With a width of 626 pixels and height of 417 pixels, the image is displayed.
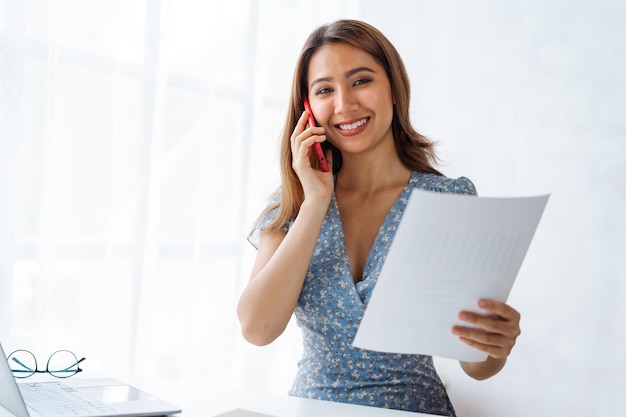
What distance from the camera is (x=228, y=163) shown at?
2514 millimetres

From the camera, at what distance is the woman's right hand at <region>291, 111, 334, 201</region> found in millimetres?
1589

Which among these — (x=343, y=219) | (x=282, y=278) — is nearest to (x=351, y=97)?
(x=343, y=219)

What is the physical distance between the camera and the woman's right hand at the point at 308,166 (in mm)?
1589

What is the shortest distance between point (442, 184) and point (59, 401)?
1.02m

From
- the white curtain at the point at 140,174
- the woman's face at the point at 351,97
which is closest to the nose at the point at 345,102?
the woman's face at the point at 351,97

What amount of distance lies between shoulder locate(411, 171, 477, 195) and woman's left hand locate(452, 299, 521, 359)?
20.1 inches

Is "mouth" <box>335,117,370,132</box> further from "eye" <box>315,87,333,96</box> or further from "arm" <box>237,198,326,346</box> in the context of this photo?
"arm" <box>237,198,326,346</box>

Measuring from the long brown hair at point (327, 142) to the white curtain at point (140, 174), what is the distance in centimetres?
61

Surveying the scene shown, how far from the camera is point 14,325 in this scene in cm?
178

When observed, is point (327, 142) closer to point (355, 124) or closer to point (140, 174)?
point (355, 124)

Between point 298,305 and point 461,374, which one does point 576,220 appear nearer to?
point 461,374

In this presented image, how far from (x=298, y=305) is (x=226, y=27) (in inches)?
51.3

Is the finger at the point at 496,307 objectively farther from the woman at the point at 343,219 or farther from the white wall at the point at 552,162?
the white wall at the point at 552,162

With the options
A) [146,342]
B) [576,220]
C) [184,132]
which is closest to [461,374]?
[576,220]
